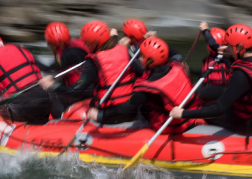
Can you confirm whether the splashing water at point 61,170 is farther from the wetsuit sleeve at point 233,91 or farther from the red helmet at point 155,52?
the red helmet at point 155,52

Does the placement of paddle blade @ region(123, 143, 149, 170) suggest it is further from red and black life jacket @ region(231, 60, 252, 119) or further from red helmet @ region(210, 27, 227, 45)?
red helmet @ region(210, 27, 227, 45)

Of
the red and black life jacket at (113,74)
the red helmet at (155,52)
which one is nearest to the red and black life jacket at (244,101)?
the red helmet at (155,52)

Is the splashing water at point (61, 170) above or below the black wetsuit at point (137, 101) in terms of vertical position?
below

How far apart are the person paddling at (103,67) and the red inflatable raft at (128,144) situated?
1.24 ft

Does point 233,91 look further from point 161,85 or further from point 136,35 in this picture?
point 136,35

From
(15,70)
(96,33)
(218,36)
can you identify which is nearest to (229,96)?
(96,33)

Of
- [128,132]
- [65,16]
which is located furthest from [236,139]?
[65,16]

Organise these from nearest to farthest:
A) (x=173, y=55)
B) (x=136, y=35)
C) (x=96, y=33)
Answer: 1. (x=96, y=33)
2. (x=173, y=55)
3. (x=136, y=35)

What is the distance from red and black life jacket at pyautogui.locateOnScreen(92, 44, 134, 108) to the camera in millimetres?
3246

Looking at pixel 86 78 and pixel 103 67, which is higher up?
pixel 103 67

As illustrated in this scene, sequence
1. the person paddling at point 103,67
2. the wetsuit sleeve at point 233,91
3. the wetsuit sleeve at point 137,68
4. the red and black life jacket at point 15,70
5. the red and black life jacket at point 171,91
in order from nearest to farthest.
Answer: the wetsuit sleeve at point 233,91 < the red and black life jacket at point 171,91 < the person paddling at point 103,67 < the red and black life jacket at point 15,70 < the wetsuit sleeve at point 137,68

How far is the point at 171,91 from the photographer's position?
2.81 metres

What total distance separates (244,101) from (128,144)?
125 cm

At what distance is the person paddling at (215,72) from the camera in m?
3.29
